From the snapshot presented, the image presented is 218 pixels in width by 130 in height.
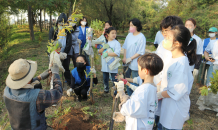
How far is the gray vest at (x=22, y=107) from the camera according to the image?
1666 mm

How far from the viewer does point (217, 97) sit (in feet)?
12.2

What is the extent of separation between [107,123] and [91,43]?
1.99 m

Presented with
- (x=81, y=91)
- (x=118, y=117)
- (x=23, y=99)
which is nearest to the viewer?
(x=23, y=99)

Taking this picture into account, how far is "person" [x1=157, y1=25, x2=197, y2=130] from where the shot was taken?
5.49 feet

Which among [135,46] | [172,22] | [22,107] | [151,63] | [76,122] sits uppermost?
[172,22]

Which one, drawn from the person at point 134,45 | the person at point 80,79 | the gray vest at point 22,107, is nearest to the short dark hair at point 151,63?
the gray vest at point 22,107

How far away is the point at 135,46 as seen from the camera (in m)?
3.53

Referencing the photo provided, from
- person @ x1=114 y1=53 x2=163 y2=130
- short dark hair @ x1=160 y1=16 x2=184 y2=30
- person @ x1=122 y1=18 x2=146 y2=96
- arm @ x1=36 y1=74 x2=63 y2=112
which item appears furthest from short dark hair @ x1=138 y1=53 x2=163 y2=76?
person @ x1=122 y1=18 x2=146 y2=96

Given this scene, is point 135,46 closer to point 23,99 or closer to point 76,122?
point 76,122

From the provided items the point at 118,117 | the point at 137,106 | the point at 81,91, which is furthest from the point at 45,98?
the point at 81,91

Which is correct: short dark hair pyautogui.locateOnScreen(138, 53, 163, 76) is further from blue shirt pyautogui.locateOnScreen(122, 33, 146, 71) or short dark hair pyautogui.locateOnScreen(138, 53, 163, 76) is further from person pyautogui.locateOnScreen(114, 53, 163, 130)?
blue shirt pyautogui.locateOnScreen(122, 33, 146, 71)

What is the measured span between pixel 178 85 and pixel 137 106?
561 millimetres

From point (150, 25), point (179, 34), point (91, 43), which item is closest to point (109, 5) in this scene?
point (150, 25)

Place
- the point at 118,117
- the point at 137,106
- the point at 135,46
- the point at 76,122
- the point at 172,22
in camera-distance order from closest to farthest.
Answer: the point at 137,106 → the point at 118,117 → the point at 172,22 → the point at 76,122 → the point at 135,46
